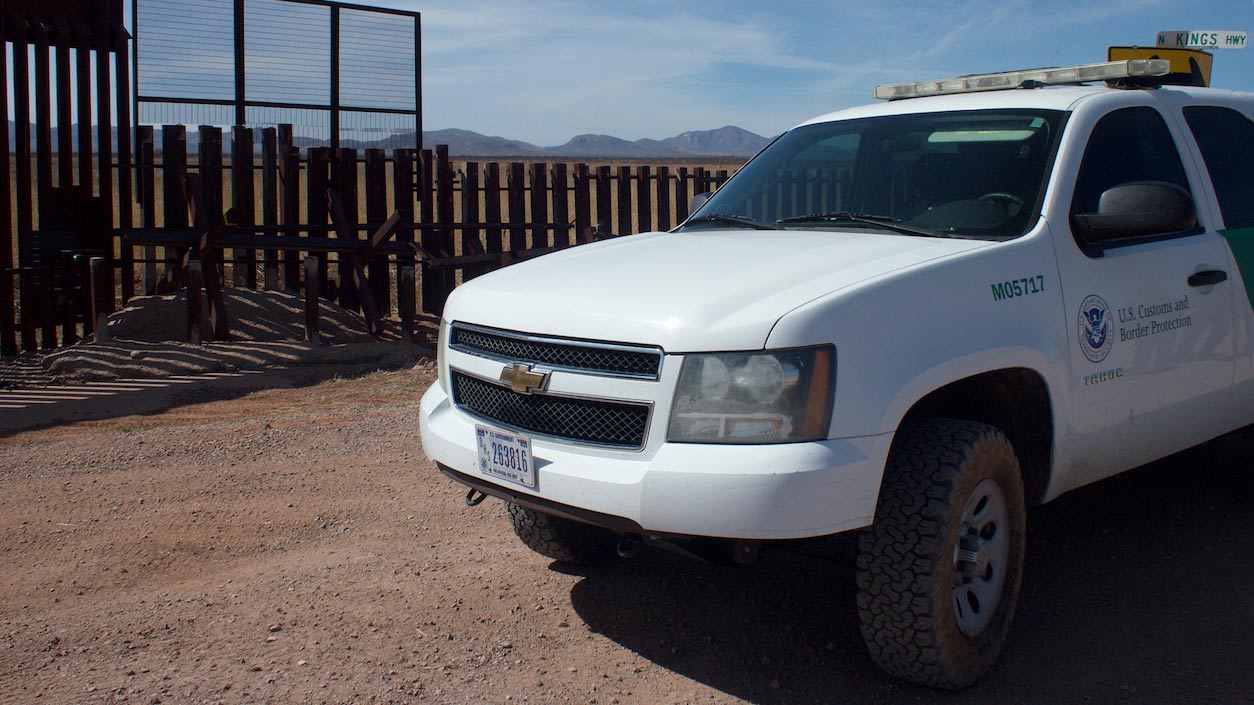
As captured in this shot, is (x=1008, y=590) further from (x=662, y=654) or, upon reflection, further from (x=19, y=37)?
(x=19, y=37)

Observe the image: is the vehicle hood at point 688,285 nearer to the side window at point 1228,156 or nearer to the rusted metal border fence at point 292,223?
the side window at point 1228,156

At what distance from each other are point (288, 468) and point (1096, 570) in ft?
13.6

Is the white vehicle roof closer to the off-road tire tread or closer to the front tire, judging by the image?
the front tire

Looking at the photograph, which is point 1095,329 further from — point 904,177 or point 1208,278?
point 904,177

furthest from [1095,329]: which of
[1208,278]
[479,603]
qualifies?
[479,603]

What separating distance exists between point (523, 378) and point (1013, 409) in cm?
172

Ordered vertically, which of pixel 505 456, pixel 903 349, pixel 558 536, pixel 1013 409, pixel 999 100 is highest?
pixel 999 100

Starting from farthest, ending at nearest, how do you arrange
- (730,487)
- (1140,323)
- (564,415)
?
(1140,323) → (564,415) → (730,487)

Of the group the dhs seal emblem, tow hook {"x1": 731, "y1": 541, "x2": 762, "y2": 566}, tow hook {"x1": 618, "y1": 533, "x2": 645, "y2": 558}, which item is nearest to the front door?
the dhs seal emblem

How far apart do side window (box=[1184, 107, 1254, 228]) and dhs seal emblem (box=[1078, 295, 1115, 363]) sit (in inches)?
47.5

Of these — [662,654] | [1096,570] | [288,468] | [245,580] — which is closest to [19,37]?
[288,468]

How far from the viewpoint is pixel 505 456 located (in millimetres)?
3812

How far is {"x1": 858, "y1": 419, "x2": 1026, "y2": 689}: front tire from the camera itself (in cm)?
349

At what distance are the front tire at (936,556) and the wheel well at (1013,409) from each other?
0.24 m
